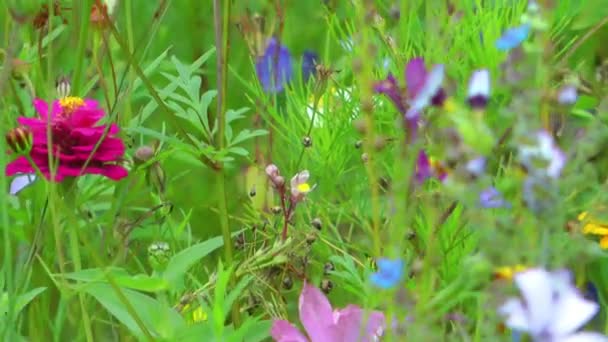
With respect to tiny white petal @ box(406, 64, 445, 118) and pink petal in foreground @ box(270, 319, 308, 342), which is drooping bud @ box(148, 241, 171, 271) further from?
tiny white petal @ box(406, 64, 445, 118)

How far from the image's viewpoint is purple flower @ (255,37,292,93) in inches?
41.7

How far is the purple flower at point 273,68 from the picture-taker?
1.06 metres

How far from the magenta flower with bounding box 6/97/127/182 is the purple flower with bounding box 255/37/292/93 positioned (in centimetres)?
22

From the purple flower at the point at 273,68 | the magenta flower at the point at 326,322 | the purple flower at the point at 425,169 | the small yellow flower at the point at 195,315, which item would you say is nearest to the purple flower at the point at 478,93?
the purple flower at the point at 425,169

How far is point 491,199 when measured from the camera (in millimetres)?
604

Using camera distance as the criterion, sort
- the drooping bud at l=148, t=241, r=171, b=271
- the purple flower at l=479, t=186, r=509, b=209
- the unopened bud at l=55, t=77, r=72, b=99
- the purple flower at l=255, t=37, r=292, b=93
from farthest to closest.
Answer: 1. the purple flower at l=255, t=37, r=292, b=93
2. the unopened bud at l=55, t=77, r=72, b=99
3. the drooping bud at l=148, t=241, r=171, b=271
4. the purple flower at l=479, t=186, r=509, b=209

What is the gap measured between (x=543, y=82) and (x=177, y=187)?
850 mm

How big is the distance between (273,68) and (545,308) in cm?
67

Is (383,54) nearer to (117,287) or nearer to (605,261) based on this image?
(605,261)

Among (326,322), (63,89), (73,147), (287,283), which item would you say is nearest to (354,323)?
(326,322)

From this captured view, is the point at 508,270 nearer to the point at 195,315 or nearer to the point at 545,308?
the point at 545,308

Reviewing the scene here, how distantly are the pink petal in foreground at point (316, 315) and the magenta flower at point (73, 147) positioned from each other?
161 mm

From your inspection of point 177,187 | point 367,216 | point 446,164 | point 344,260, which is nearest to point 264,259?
point 344,260

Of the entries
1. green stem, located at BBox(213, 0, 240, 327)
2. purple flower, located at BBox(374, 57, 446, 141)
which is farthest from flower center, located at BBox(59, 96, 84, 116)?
purple flower, located at BBox(374, 57, 446, 141)
